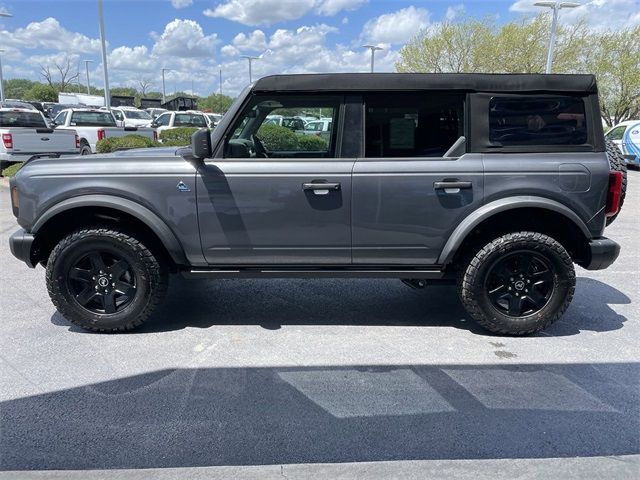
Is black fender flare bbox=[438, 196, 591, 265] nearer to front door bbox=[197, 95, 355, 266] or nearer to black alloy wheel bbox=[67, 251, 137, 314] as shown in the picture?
front door bbox=[197, 95, 355, 266]

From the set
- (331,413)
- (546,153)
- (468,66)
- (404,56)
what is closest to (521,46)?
(468,66)

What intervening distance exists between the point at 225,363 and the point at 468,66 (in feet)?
116

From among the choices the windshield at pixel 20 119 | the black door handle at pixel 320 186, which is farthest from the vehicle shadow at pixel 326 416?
the windshield at pixel 20 119

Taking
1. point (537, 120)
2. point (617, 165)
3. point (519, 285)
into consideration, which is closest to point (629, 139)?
point (617, 165)

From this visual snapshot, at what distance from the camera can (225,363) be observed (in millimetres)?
3518

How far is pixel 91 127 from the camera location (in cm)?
1523

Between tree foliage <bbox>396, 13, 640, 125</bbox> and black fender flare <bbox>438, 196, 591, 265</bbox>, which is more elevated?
tree foliage <bbox>396, 13, 640, 125</bbox>

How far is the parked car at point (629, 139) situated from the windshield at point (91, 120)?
54.1 ft

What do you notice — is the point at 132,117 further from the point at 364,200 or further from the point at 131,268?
the point at 364,200

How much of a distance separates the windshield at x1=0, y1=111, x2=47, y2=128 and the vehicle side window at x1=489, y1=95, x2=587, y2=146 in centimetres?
1396

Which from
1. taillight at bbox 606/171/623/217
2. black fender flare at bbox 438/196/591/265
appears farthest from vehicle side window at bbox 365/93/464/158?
taillight at bbox 606/171/623/217

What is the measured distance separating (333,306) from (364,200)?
1.30m

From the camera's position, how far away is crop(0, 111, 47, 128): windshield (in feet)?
45.1

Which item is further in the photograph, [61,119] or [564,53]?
[564,53]
